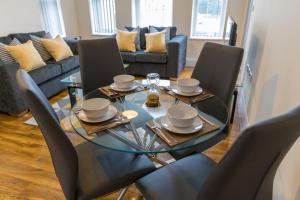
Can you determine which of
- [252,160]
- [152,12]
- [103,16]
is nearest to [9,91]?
[252,160]

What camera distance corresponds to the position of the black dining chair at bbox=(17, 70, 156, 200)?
0.94 metres

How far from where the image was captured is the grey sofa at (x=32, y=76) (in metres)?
2.61

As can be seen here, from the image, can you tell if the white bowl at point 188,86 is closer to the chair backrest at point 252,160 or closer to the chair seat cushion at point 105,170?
the chair seat cushion at point 105,170

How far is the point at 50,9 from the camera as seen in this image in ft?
15.1

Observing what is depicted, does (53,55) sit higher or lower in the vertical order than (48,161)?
higher

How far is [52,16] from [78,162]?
14.4ft

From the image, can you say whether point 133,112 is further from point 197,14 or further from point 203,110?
point 197,14

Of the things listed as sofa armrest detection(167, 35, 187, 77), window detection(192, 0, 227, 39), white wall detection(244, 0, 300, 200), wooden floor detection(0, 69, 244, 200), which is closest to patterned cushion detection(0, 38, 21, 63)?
wooden floor detection(0, 69, 244, 200)

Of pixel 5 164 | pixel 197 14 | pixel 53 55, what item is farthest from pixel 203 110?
pixel 197 14

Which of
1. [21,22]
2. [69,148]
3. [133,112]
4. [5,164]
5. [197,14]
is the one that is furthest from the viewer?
[197,14]

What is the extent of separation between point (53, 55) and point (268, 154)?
3.61 meters

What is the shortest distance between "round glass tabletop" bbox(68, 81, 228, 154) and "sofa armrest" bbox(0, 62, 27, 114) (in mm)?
1625

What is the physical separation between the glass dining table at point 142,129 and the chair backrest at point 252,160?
0.35 m

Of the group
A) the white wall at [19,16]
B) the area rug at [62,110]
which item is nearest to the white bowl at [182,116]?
the area rug at [62,110]
